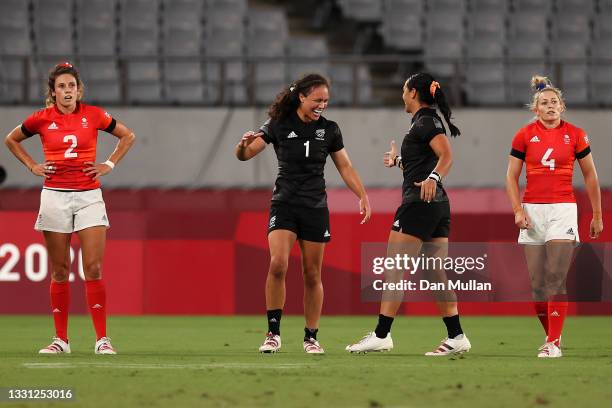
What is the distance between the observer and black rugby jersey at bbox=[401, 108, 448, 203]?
870 cm

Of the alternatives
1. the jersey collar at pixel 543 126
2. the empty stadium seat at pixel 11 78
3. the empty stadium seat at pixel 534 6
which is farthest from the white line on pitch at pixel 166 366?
the empty stadium seat at pixel 534 6

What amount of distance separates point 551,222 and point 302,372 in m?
2.35

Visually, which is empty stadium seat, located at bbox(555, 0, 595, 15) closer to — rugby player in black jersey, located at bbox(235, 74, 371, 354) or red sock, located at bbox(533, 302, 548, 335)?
red sock, located at bbox(533, 302, 548, 335)

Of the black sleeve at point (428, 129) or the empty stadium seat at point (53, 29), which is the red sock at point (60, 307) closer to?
the black sleeve at point (428, 129)

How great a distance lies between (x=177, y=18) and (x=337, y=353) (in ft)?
36.1

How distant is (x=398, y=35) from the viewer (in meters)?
20.3

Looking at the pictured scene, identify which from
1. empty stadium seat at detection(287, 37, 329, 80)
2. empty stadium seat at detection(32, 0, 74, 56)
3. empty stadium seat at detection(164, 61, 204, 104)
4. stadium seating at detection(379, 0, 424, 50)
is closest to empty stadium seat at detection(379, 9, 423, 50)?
stadium seating at detection(379, 0, 424, 50)

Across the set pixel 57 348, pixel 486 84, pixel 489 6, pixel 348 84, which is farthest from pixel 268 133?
pixel 489 6

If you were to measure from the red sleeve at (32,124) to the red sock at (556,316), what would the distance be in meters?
3.82

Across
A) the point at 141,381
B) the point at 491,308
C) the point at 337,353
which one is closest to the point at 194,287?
the point at 491,308

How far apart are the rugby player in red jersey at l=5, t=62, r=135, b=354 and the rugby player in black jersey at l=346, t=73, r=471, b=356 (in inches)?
76.8

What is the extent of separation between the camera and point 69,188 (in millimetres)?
8789

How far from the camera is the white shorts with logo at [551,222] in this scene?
8766 millimetres

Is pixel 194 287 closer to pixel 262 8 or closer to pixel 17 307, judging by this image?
pixel 17 307
